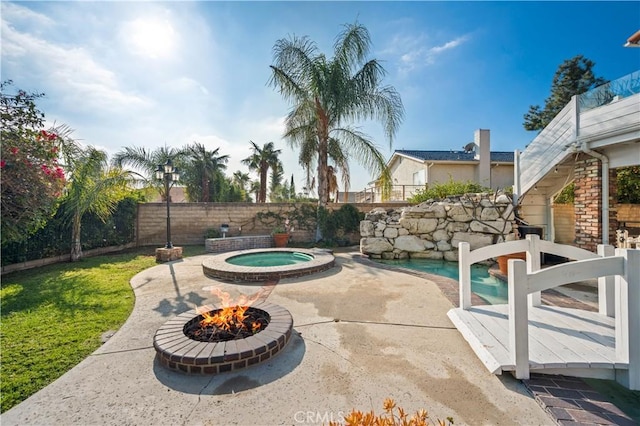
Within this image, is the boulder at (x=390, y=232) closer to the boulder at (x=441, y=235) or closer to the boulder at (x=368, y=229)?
the boulder at (x=368, y=229)

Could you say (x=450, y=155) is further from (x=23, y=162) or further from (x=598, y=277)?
(x=23, y=162)

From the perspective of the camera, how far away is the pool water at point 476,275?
5.24 m

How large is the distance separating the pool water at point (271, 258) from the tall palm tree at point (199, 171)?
12002 mm

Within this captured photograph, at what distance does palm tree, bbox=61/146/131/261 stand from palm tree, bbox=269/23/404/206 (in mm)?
6969

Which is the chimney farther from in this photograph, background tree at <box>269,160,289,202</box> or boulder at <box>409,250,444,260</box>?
background tree at <box>269,160,289,202</box>

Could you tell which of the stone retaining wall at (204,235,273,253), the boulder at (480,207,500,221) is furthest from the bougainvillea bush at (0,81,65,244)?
the boulder at (480,207,500,221)

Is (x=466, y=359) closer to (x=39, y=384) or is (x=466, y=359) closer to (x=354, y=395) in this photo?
(x=354, y=395)

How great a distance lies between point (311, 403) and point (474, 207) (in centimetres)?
876

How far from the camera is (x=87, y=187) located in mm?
8406

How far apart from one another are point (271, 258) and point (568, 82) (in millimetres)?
26639

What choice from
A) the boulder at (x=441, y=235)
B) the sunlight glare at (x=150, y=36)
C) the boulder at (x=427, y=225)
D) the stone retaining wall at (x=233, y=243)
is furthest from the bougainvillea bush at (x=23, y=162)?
the boulder at (x=441, y=235)

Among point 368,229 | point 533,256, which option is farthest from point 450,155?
point 533,256

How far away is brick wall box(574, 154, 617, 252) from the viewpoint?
6824mm

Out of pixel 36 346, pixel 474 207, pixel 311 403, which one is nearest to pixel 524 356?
pixel 311 403
